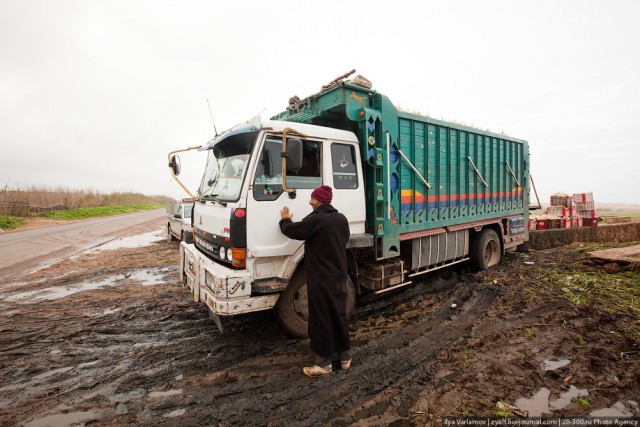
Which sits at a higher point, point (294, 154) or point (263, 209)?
point (294, 154)

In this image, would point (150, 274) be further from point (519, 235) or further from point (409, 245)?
point (519, 235)

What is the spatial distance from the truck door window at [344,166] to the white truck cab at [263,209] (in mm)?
12

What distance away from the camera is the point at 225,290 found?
3.12m

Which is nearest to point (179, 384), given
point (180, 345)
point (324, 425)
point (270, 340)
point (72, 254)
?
point (180, 345)

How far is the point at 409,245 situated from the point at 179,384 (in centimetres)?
378

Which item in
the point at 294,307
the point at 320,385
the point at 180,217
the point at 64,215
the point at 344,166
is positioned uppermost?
the point at 344,166

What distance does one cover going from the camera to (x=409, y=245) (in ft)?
16.6

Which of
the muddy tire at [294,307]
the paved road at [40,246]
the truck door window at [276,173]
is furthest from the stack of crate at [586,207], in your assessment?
the paved road at [40,246]

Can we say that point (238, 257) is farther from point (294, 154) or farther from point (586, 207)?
point (586, 207)

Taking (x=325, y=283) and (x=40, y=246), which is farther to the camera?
(x=40, y=246)

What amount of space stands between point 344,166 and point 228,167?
1538 millimetres

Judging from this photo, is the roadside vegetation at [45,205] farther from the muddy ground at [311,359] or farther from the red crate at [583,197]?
the red crate at [583,197]

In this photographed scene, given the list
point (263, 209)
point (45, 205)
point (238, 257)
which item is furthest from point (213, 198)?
point (45, 205)

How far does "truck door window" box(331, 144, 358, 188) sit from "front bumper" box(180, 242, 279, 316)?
1663 mm
